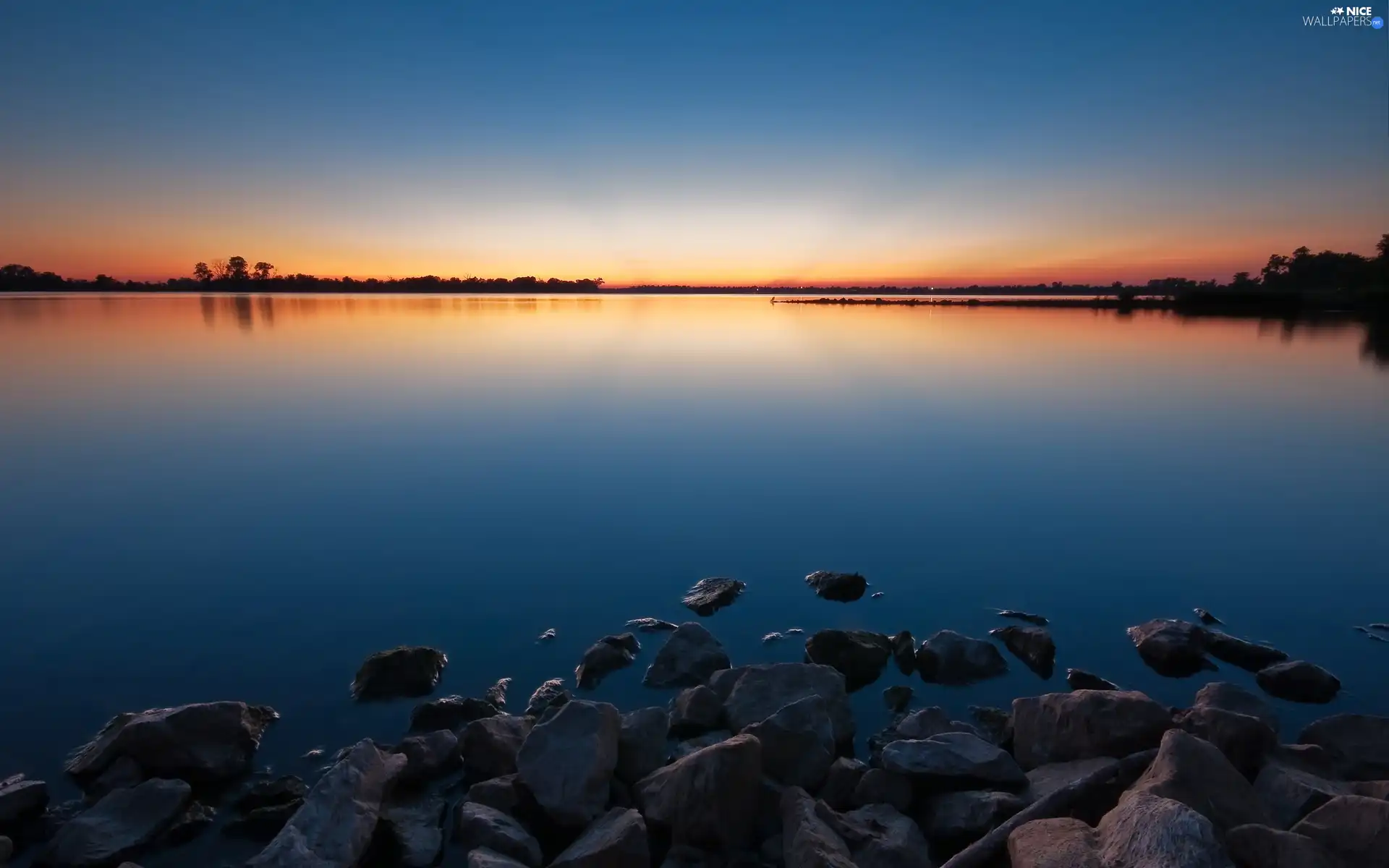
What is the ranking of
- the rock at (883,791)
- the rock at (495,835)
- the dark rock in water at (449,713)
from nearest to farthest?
the rock at (495,835) < the rock at (883,791) < the dark rock in water at (449,713)

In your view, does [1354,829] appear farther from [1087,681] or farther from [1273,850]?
[1087,681]

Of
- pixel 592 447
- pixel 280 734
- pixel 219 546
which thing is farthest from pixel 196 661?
Answer: pixel 592 447

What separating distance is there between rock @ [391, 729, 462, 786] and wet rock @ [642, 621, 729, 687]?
Answer: 1832mm

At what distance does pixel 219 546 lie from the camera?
31.5 ft

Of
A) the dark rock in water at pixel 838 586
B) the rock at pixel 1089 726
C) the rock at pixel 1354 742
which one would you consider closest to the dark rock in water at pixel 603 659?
the dark rock in water at pixel 838 586

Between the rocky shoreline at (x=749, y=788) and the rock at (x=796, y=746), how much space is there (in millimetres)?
14

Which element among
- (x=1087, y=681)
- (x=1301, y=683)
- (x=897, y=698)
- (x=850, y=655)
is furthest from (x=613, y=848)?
(x=1301, y=683)

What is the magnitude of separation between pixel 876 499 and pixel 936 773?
7.54m

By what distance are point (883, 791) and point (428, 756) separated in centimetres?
326

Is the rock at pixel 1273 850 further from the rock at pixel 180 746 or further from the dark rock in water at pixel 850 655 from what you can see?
the rock at pixel 180 746

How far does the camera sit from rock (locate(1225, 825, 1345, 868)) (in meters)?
3.38

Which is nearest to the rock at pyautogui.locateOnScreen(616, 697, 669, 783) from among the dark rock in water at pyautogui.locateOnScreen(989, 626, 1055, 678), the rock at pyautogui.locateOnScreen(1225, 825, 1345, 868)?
the rock at pyautogui.locateOnScreen(1225, 825, 1345, 868)

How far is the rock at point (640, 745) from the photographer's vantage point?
4938 millimetres

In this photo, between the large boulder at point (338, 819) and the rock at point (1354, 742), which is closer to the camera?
the large boulder at point (338, 819)
